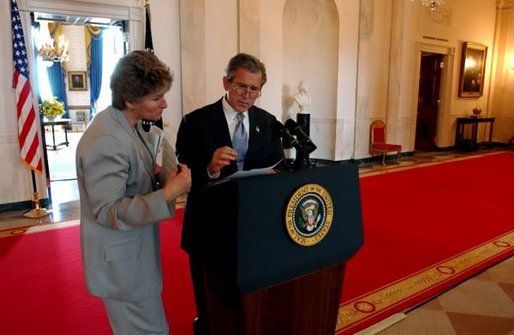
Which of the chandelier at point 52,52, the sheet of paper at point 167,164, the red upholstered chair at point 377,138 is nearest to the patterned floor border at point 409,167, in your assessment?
the red upholstered chair at point 377,138

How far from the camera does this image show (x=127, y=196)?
1.41 metres

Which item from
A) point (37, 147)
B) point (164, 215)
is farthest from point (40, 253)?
point (164, 215)

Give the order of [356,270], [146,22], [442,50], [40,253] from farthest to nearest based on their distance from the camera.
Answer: [442,50] → [146,22] → [40,253] → [356,270]

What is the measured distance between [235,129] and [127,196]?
775 millimetres

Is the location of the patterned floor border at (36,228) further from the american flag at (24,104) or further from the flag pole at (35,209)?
the american flag at (24,104)

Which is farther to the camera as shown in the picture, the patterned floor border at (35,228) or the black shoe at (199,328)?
the patterned floor border at (35,228)

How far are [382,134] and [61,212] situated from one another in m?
7.25

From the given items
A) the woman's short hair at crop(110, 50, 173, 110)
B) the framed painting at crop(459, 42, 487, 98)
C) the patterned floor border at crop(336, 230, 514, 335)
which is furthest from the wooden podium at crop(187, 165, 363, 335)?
the framed painting at crop(459, 42, 487, 98)

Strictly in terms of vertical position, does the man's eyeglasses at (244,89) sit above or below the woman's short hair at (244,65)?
below

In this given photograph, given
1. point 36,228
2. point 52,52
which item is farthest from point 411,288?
point 52,52

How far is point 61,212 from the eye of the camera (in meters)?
5.38

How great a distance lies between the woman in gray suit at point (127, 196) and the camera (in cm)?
129

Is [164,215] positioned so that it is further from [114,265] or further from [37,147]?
[37,147]

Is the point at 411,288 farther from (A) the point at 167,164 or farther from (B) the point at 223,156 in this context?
(A) the point at 167,164
